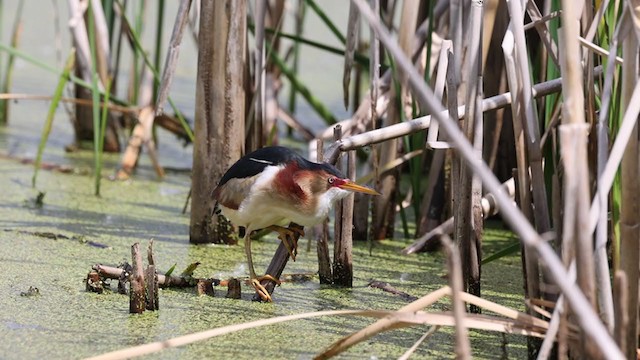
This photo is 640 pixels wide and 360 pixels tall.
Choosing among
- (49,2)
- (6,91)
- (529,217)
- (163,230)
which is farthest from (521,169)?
(49,2)

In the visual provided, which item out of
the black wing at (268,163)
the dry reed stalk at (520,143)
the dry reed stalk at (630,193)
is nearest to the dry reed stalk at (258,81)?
the black wing at (268,163)

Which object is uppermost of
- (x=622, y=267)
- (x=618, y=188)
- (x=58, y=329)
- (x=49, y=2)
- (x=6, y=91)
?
(x=49, y=2)

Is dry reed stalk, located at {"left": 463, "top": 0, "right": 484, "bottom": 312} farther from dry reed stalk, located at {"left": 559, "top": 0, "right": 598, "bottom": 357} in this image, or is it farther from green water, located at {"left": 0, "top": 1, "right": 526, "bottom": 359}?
dry reed stalk, located at {"left": 559, "top": 0, "right": 598, "bottom": 357}

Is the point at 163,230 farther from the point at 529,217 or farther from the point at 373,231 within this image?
the point at 529,217

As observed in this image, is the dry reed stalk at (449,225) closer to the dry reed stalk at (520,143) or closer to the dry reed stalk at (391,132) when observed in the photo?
the dry reed stalk at (391,132)

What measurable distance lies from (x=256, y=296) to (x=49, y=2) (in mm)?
4368

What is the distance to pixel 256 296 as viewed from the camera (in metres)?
2.29

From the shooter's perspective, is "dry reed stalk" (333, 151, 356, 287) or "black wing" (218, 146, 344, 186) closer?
"black wing" (218, 146, 344, 186)

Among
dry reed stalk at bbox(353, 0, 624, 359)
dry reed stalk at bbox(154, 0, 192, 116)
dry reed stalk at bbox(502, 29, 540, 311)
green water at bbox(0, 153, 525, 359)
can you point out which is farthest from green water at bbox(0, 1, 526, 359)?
dry reed stalk at bbox(353, 0, 624, 359)

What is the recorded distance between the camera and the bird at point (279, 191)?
2117mm

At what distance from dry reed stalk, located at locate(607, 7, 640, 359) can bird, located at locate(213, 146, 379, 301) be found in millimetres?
565

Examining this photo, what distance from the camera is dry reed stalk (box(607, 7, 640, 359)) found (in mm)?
1632

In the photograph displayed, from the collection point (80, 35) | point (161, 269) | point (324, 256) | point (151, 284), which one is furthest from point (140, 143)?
point (151, 284)

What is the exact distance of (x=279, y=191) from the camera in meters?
2.16
